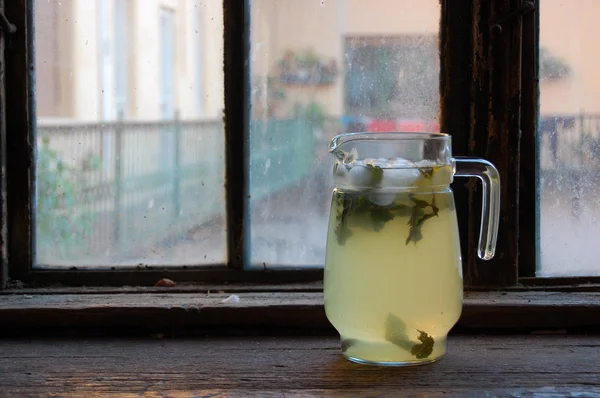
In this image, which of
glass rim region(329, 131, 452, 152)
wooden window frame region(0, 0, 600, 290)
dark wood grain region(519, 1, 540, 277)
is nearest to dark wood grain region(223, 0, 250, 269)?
wooden window frame region(0, 0, 600, 290)

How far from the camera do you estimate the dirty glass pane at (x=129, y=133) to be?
1.08 meters

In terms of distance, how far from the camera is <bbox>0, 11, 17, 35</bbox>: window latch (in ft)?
3.38

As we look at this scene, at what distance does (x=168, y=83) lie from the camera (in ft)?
3.57

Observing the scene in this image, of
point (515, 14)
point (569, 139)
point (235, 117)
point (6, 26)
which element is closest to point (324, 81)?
point (235, 117)

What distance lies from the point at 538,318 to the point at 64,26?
2.95ft

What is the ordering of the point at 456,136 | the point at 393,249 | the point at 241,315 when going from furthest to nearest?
1. the point at 456,136
2. the point at 241,315
3. the point at 393,249

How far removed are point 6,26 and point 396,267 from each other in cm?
76

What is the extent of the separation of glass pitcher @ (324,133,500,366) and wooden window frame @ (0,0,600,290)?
0.87 ft

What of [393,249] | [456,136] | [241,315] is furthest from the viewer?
[456,136]

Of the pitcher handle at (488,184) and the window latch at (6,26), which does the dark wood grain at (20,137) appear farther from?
the pitcher handle at (488,184)

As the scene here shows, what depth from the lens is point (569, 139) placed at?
42.1 inches

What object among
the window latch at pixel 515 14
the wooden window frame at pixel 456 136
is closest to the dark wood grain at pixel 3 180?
the wooden window frame at pixel 456 136

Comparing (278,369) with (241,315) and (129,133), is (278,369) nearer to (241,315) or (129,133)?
(241,315)

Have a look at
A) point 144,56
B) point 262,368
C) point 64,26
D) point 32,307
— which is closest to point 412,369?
point 262,368
